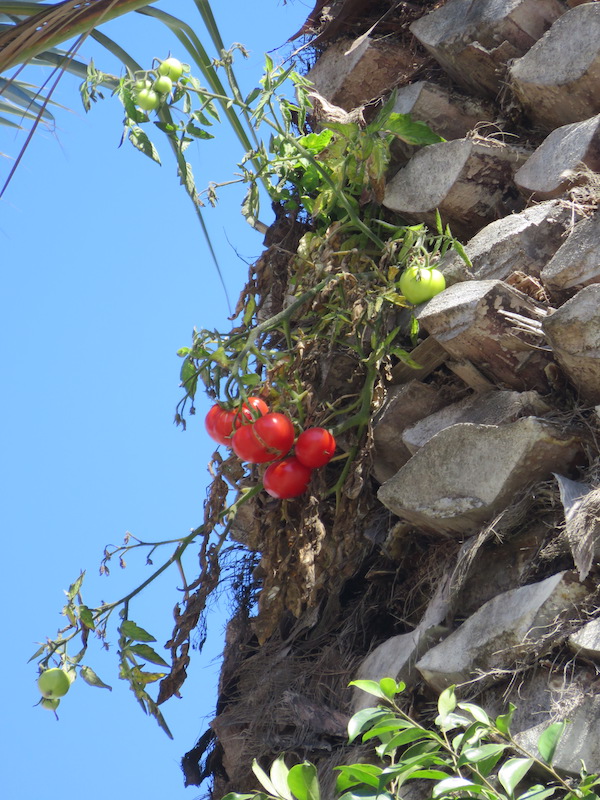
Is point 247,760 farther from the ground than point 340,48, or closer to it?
closer to it

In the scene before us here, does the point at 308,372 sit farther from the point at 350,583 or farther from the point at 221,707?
the point at 221,707

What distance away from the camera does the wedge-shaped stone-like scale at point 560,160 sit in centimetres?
172

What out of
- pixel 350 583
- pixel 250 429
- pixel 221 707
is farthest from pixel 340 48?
pixel 221 707

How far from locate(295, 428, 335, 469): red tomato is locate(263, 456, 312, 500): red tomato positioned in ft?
0.06

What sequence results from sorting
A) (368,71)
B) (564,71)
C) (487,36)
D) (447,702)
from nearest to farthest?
(447,702), (564,71), (487,36), (368,71)

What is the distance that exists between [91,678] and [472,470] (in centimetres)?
71

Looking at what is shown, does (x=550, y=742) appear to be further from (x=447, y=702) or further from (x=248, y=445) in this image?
(x=248, y=445)

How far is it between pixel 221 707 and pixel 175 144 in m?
1.06

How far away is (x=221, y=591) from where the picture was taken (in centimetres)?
213

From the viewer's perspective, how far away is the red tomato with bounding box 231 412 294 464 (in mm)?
1670

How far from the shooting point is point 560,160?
5.77 feet

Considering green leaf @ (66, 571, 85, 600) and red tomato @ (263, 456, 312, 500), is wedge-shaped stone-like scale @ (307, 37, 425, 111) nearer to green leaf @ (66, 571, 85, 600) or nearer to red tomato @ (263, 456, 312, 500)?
red tomato @ (263, 456, 312, 500)

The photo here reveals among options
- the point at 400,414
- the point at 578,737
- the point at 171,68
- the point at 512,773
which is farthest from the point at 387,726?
the point at 171,68

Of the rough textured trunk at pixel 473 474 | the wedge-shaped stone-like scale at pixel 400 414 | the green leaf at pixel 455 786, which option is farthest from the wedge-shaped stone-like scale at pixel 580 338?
the green leaf at pixel 455 786
